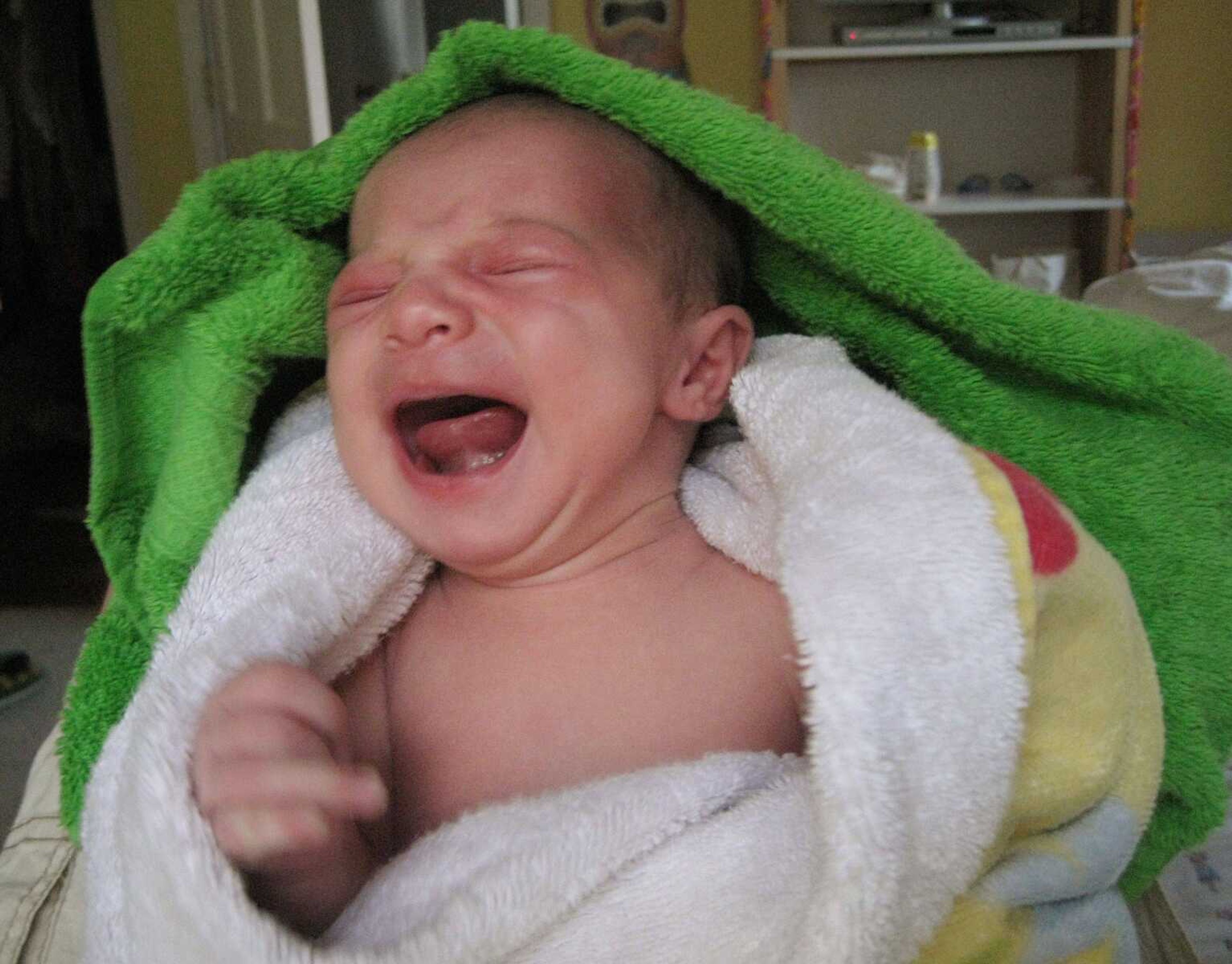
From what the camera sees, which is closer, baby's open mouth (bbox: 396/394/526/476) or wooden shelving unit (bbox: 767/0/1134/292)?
baby's open mouth (bbox: 396/394/526/476)

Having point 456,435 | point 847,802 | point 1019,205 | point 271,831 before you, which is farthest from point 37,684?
point 1019,205

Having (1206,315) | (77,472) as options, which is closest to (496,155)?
(1206,315)

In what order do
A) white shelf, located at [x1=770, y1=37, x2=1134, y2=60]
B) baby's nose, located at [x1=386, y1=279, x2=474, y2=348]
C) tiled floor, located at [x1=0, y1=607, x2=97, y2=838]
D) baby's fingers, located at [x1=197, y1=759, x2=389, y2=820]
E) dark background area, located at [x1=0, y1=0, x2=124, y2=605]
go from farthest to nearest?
dark background area, located at [x1=0, y1=0, x2=124, y2=605], white shelf, located at [x1=770, y1=37, x2=1134, y2=60], tiled floor, located at [x1=0, y1=607, x2=97, y2=838], baby's nose, located at [x1=386, y1=279, x2=474, y2=348], baby's fingers, located at [x1=197, y1=759, x2=389, y2=820]

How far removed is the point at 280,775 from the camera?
18.3 inches

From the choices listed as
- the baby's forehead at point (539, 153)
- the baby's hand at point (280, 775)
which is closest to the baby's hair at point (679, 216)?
the baby's forehead at point (539, 153)

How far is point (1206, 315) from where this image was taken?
3.77 ft

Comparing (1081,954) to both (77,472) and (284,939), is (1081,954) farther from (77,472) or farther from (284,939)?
(77,472)

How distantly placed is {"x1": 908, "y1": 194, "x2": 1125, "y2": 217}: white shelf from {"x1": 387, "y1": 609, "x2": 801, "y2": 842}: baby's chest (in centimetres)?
207

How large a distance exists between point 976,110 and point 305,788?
112 inches

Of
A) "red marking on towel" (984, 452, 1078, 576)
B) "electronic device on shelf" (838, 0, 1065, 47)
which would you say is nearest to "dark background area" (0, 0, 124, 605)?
"electronic device on shelf" (838, 0, 1065, 47)

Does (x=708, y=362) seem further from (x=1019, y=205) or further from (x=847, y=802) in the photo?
(x=1019, y=205)

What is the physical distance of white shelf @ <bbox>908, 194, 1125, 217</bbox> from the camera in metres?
2.53

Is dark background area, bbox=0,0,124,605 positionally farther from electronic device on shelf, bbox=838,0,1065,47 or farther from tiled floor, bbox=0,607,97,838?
electronic device on shelf, bbox=838,0,1065,47

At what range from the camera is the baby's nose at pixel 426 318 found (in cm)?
63
